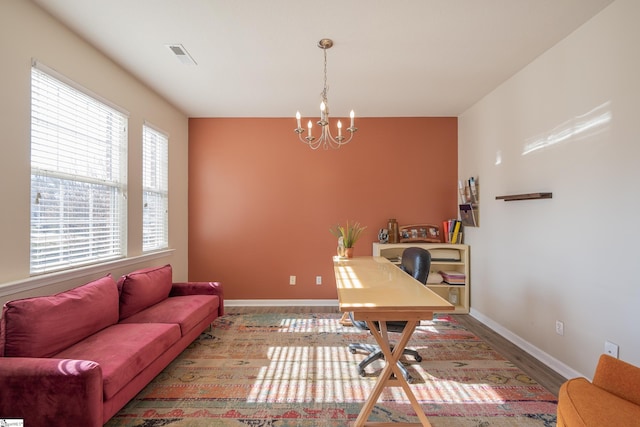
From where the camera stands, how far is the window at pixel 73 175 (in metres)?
2.13

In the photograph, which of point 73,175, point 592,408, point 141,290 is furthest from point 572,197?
point 73,175

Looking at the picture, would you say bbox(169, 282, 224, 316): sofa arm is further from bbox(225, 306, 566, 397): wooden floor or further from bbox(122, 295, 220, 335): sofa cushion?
bbox(225, 306, 566, 397): wooden floor

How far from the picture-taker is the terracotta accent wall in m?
4.40

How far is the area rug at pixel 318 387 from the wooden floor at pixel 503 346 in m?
0.09

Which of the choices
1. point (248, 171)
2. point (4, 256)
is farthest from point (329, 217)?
point (4, 256)

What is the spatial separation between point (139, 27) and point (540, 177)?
3553mm

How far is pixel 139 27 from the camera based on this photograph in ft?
7.60

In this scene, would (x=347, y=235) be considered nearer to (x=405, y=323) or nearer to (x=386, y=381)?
(x=405, y=323)

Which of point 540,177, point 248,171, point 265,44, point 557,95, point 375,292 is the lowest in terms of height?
point 375,292

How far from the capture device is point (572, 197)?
2373 mm

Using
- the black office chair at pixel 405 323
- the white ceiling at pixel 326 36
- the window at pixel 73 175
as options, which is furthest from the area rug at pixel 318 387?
the white ceiling at pixel 326 36

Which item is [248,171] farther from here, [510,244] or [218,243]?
[510,244]

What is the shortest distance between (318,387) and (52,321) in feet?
5.92

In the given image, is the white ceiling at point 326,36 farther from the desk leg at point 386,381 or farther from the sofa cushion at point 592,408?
the sofa cushion at point 592,408
